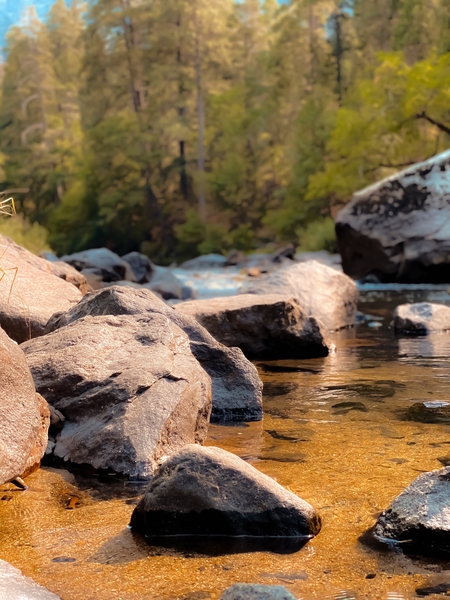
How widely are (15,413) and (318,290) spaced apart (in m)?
7.24

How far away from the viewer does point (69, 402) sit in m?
4.46

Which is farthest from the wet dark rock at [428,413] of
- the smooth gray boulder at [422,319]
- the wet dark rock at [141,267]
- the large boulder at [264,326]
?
the wet dark rock at [141,267]

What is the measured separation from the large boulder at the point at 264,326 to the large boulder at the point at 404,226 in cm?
895

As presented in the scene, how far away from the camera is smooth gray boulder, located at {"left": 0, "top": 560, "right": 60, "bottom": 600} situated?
2.59 metres

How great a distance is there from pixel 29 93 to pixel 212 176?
2326 centimetres

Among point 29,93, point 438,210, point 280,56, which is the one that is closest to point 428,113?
point 438,210

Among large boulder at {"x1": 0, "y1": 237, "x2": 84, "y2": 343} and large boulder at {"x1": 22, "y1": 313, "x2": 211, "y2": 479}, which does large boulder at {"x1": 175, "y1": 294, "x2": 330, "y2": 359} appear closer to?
large boulder at {"x1": 0, "y1": 237, "x2": 84, "y2": 343}

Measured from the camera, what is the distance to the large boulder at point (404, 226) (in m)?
16.6

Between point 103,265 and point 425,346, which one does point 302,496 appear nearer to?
point 425,346

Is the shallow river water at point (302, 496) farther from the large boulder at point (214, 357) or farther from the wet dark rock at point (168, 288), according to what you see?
the wet dark rock at point (168, 288)

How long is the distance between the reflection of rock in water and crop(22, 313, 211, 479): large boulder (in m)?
3.86

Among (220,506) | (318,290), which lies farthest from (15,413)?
(318,290)

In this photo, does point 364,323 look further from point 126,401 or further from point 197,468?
point 197,468

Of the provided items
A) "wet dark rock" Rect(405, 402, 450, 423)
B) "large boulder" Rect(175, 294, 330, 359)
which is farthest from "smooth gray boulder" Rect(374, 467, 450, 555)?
"large boulder" Rect(175, 294, 330, 359)
